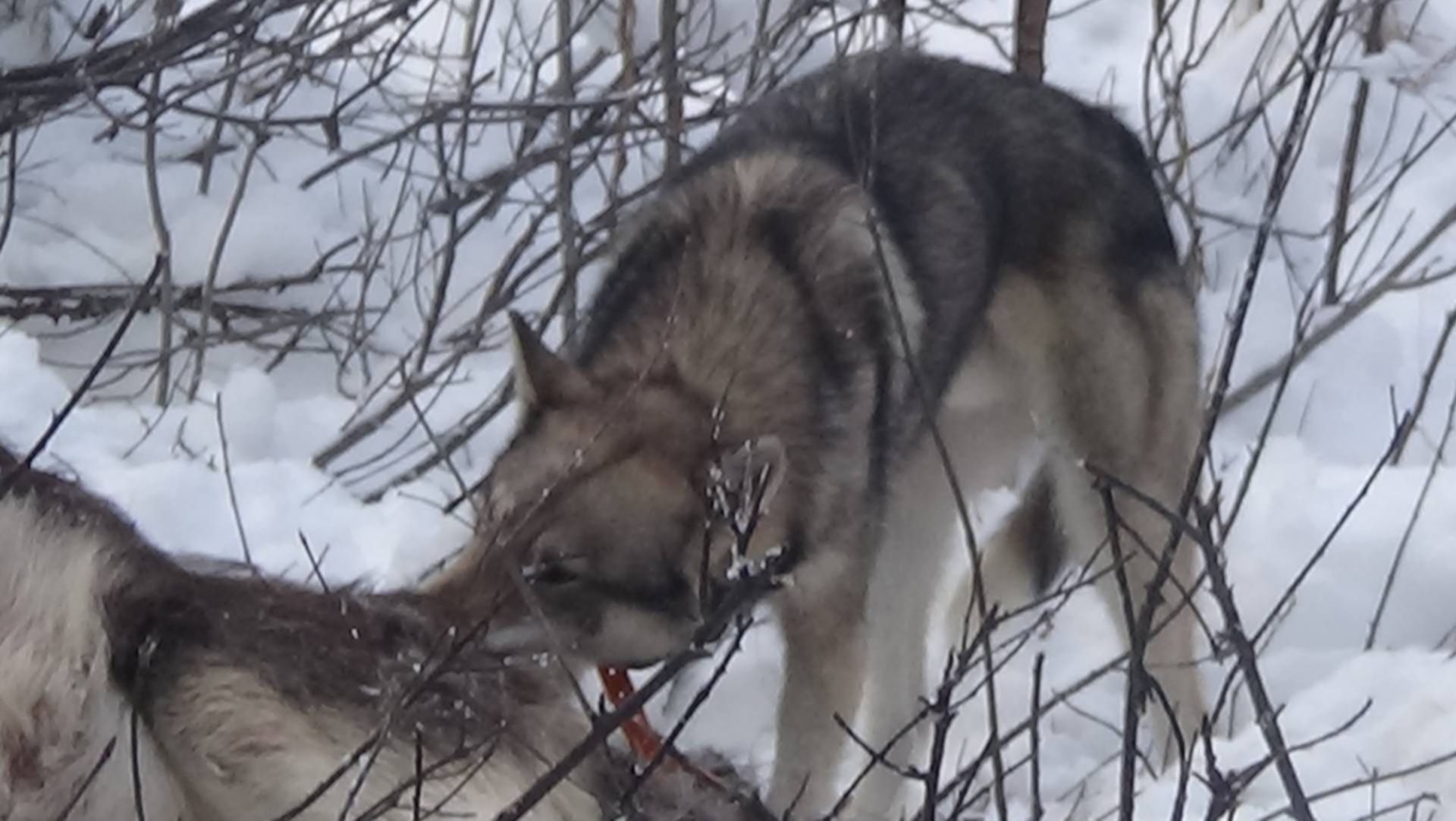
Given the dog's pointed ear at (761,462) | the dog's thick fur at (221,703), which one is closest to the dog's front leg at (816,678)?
the dog's pointed ear at (761,462)

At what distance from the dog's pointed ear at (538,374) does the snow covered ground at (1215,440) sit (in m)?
0.25

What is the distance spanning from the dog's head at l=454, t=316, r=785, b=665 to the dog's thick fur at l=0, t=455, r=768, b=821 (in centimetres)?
140

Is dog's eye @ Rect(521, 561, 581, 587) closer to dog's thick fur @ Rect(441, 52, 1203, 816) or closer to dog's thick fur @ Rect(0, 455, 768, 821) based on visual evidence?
dog's thick fur @ Rect(441, 52, 1203, 816)

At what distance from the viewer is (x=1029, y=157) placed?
4.92 metres

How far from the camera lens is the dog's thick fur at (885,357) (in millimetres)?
4246

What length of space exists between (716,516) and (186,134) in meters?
5.64

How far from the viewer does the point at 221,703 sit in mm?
1787

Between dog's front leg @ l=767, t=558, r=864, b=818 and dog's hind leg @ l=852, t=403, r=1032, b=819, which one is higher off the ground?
dog's hind leg @ l=852, t=403, r=1032, b=819

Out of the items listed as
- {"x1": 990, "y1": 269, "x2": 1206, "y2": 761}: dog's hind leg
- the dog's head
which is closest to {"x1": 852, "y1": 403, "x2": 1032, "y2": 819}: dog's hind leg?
{"x1": 990, "y1": 269, "x2": 1206, "y2": 761}: dog's hind leg

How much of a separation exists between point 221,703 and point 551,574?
6.15ft

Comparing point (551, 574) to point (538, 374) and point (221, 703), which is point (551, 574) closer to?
point (538, 374)

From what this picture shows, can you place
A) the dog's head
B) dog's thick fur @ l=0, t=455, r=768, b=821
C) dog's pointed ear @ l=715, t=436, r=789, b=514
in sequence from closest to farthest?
dog's thick fur @ l=0, t=455, r=768, b=821 → dog's pointed ear @ l=715, t=436, r=789, b=514 → the dog's head

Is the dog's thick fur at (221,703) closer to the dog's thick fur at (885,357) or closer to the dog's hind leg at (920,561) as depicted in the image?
the dog's thick fur at (885,357)

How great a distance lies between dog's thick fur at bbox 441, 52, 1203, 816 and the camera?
167 inches
